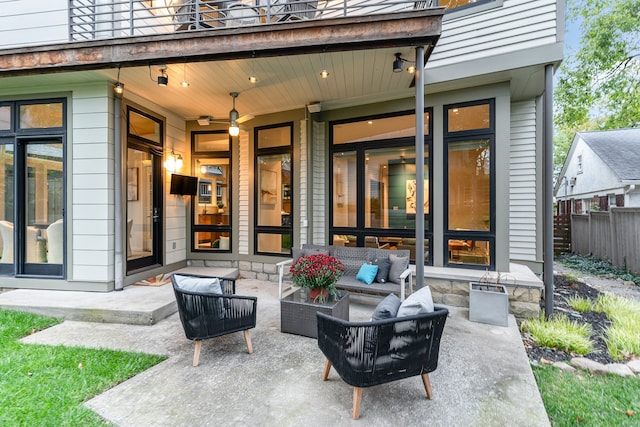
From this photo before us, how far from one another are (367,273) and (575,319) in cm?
291

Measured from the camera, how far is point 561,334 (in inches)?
137

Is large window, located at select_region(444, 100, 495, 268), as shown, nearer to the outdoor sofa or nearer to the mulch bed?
the outdoor sofa

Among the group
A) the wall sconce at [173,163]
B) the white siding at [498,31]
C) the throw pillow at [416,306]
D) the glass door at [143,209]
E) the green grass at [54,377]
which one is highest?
the white siding at [498,31]

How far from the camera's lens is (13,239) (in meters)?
5.02

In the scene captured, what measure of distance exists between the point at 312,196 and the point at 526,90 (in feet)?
13.3

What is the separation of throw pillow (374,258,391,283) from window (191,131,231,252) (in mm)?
3527

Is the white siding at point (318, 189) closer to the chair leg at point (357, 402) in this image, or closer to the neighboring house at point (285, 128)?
the neighboring house at point (285, 128)

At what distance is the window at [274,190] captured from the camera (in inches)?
240

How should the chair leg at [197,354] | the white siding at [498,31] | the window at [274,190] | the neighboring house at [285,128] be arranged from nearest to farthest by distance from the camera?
the chair leg at [197,354], the neighboring house at [285,128], the white siding at [498,31], the window at [274,190]

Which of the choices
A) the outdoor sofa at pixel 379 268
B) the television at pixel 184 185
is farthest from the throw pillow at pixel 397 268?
the television at pixel 184 185

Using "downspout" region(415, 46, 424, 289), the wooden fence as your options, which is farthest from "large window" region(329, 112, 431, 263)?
the wooden fence

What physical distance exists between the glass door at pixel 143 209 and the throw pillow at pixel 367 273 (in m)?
3.83

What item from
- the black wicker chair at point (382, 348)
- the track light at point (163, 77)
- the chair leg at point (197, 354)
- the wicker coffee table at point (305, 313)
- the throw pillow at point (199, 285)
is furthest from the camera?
the track light at point (163, 77)

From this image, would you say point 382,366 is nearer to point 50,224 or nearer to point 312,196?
point 312,196
